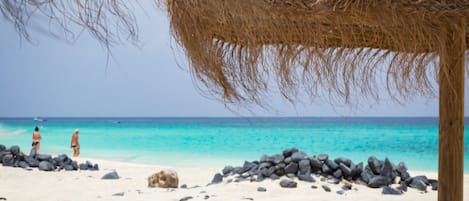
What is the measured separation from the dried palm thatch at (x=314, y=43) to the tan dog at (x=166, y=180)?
3.35 m

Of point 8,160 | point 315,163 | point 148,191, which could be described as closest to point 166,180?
point 148,191

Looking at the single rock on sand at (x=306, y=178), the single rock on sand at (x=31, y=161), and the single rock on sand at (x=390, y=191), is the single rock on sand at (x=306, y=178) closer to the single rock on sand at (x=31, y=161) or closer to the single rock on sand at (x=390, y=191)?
the single rock on sand at (x=390, y=191)

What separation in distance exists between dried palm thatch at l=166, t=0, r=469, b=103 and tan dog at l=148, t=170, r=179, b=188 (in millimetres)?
3355

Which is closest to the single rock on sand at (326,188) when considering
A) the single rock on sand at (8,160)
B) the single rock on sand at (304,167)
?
the single rock on sand at (304,167)

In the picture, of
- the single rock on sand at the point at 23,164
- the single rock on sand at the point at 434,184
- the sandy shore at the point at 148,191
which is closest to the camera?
the sandy shore at the point at 148,191

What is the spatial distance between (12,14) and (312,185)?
12.9 feet

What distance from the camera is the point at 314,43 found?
201 centimetres

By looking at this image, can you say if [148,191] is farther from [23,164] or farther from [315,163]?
[23,164]

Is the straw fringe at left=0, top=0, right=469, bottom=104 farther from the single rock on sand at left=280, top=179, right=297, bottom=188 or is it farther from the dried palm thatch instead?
the single rock on sand at left=280, top=179, right=297, bottom=188

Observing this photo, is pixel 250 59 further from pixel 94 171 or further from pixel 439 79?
pixel 94 171

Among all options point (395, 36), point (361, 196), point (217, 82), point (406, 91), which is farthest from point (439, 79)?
point (361, 196)

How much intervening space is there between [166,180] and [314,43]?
362 cm

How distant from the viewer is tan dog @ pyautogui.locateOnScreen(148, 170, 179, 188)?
17.3 ft

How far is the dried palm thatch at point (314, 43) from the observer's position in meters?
1.58
